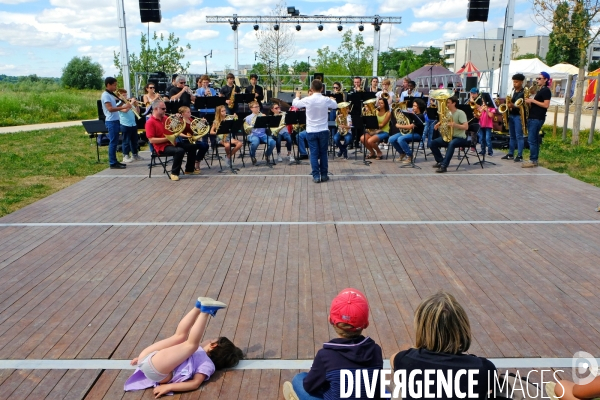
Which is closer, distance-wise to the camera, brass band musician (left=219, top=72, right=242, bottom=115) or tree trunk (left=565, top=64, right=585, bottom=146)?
brass band musician (left=219, top=72, right=242, bottom=115)

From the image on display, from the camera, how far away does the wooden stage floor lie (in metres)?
3.86

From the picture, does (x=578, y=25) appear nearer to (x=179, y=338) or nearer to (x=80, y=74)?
(x=179, y=338)

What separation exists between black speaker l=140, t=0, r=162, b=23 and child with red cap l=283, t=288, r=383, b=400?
15.8m

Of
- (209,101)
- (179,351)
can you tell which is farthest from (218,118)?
(179,351)

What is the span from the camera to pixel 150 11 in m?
16.5

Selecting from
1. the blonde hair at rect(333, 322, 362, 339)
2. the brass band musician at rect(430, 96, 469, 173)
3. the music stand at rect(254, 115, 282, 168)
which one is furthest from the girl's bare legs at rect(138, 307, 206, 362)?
the brass band musician at rect(430, 96, 469, 173)

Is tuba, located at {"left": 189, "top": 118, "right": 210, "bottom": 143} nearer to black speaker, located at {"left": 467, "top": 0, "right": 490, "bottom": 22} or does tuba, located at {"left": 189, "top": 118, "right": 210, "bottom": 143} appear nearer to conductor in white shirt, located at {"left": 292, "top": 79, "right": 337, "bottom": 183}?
conductor in white shirt, located at {"left": 292, "top": 79, "right": 337, "bottom": 183}

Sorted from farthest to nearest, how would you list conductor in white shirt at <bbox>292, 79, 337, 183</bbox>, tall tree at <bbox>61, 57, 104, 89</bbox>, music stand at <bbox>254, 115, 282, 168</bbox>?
tall tree at <bbox>61, 57, 104, 89</bbox> → music stand at <bbox>254, 115, 282, 168</bbox> → conductor in white shirt at <bbox>292, 79, 337, 183</bbox>

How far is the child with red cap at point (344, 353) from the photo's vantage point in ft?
8.82

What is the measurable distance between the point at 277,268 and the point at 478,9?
1252 cm

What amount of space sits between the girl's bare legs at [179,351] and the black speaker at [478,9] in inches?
556

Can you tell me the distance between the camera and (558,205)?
25.5 feet

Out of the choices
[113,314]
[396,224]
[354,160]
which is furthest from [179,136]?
[113,314]

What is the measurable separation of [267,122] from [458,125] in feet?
12.6
